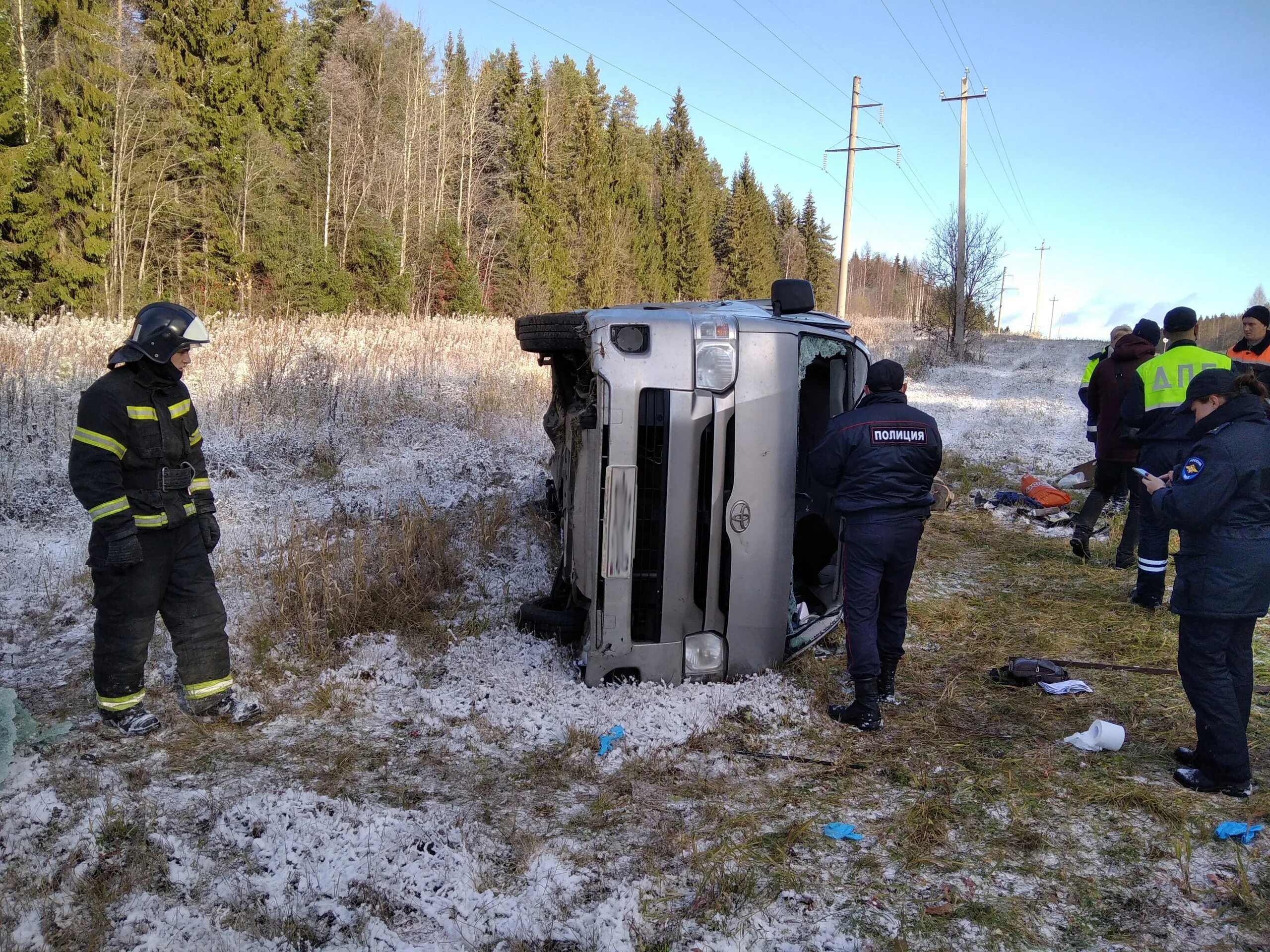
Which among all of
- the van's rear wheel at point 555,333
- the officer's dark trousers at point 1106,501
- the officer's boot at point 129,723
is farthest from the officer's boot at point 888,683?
the officer's boot at point 129,723

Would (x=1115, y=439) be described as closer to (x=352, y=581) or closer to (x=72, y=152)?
(x=352, y=581)

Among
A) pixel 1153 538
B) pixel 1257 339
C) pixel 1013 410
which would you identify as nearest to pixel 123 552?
pixel 1153 538

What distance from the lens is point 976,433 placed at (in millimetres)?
12273

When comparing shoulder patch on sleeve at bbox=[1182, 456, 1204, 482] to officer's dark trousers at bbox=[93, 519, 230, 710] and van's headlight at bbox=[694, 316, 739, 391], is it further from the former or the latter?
officer's dark trousers at bbox=[93, 519, 230, 710]

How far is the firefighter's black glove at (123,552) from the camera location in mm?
3238

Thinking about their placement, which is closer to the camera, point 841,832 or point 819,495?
point 841,832

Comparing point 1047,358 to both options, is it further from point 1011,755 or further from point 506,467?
point 1011,755

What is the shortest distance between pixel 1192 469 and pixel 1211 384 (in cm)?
38

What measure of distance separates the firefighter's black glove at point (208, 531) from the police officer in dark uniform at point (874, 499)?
2.94 metres

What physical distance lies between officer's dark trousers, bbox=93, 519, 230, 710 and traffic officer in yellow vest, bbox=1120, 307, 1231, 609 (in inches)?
220

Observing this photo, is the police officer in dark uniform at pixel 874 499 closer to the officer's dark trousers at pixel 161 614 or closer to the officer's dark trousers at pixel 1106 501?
the officer's dark trousers at pixel 161 614

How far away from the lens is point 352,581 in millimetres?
4785

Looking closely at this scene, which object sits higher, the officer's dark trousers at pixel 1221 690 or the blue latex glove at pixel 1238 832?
the officer's dark trousers at pixel 1221 690

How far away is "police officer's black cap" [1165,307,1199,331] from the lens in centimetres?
531
